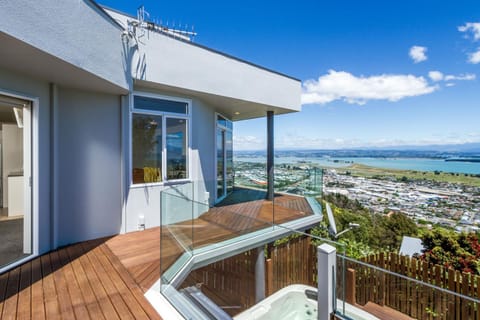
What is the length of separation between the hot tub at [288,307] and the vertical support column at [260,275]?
0.53ft

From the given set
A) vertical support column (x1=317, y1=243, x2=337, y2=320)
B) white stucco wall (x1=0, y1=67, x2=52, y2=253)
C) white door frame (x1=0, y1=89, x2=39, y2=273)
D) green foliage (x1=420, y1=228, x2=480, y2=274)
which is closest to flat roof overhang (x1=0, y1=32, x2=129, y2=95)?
white stucco wall (x1=0, y1=67, x2=52, y2=253)

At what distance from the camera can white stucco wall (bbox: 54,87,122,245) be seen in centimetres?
407

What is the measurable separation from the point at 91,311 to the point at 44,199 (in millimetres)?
2243

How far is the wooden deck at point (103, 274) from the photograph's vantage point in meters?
2.41

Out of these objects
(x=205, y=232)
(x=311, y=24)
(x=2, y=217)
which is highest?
(x=311, y=24)

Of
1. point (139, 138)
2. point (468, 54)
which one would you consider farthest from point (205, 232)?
point (468, 54)

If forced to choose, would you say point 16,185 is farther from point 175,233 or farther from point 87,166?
point 175,233

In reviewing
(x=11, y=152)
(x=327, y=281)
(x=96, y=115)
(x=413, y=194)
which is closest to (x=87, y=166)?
(x=96, y=115)

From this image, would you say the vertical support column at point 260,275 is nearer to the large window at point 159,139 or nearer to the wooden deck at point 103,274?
the wooden deck at point 103,274

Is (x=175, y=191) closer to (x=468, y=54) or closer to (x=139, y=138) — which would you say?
(x=139, y=138)

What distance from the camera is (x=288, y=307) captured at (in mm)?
3486

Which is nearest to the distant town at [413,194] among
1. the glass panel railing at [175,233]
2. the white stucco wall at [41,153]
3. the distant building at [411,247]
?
the distant building at [411,247]

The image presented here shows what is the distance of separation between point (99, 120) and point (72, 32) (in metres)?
1.72

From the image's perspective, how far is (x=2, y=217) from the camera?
388 centimetres
